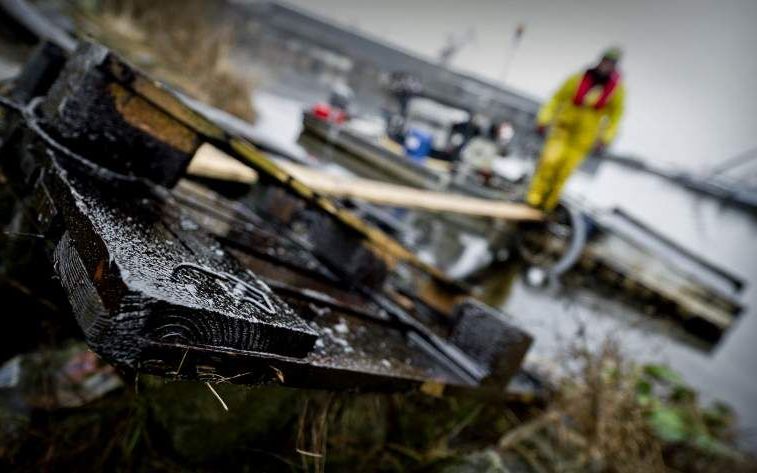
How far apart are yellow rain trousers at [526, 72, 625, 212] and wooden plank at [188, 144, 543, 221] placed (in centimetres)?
284

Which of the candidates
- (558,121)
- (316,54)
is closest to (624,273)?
(558,121)

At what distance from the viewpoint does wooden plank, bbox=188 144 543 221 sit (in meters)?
3.54

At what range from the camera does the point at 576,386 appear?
399 centimetres

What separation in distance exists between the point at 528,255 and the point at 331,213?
8.92 metres

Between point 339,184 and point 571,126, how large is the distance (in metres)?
6.38

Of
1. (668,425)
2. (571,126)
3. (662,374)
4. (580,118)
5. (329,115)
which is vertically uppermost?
(580,118)

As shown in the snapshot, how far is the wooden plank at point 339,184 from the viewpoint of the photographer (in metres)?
3.54

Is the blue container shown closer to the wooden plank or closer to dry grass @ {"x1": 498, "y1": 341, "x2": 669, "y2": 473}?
the wooden plank

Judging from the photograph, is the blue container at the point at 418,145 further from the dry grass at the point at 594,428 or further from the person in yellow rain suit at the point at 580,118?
the dry grass at the point at 594,428

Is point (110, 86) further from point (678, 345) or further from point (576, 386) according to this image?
point (678, 345)

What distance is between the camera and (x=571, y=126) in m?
8.29

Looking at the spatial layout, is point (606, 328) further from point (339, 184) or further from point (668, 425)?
point (339, 184)

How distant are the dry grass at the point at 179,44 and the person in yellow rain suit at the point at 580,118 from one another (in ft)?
27.3

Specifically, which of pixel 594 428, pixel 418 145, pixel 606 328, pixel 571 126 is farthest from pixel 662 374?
pixel 418 145
